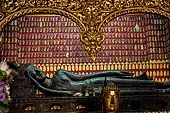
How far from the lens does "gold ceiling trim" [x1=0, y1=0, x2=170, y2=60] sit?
6.98 m

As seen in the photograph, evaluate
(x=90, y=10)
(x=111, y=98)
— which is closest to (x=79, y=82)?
(x=111, y=98)

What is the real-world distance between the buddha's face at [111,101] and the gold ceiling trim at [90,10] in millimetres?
1819

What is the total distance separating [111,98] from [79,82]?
137 centimetres

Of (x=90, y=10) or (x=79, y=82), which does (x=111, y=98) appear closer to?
(x=79, y=82)

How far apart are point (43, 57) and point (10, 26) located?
4.26ft

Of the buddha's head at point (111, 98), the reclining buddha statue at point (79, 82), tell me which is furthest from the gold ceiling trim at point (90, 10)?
the buddha's head at point (111, 98)

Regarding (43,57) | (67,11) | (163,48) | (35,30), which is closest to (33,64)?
(43,57)

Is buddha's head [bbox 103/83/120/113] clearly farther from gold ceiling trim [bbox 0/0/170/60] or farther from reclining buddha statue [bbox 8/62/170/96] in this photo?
gold ceiling trim [bbox 0/0/170/60]

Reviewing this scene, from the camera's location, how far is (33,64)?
7.29 meters

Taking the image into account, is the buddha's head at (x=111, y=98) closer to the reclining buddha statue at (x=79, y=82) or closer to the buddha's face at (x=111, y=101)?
the buddha's face at (x=111, y=101)

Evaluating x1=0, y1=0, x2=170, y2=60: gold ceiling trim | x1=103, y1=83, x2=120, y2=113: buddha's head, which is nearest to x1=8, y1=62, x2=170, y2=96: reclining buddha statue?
x1=0, y1=0, x2=170, y2=60: gold ceiling trim

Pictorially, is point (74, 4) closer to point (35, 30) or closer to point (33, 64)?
point (35, 30)

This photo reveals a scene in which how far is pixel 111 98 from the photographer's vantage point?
5.43 metres

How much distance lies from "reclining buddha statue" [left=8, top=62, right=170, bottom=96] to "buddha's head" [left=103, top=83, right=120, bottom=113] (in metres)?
0.92
